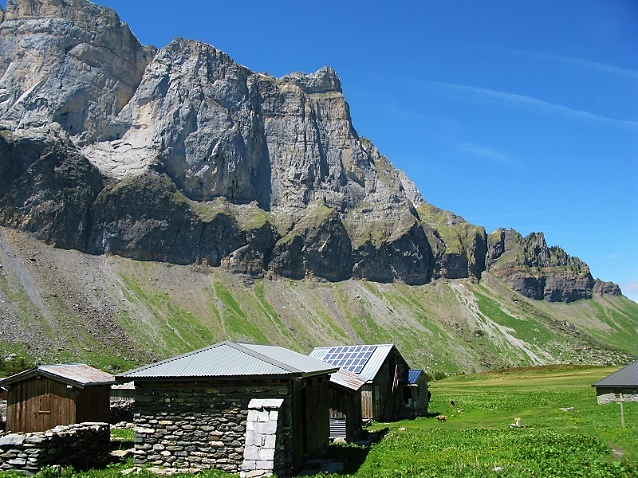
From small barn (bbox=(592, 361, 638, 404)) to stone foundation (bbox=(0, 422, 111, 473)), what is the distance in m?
39.2

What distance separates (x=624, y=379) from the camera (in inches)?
1827

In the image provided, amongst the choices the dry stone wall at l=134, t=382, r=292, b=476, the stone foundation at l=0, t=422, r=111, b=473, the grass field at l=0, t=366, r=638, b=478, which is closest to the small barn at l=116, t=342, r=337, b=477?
the dry stone wall at l=134, t=382, r=292, b=476

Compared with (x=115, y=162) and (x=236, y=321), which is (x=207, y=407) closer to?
(x=236, y=321)

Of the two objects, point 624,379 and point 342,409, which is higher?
point 624,379

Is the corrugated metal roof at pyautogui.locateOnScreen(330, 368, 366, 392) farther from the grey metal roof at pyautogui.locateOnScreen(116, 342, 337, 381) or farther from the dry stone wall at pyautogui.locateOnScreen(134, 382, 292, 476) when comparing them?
the dry stone wall at pyautogui.locateOnScreen(134, 382, 292, 476)

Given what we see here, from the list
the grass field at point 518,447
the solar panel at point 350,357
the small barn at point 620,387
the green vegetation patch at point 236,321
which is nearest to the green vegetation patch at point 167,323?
the green vegetation patch at point 236,321

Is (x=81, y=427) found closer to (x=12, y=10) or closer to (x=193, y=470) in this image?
(x=193, y=470)

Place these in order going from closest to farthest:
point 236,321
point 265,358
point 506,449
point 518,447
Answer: point 265,358 → point 506,449 → point 518,447 → point 236,321

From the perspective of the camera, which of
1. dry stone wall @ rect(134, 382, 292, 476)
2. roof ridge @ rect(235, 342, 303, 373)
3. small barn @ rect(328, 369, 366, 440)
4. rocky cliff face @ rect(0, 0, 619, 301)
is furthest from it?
rocky cliff face @ rect(0, 0, 619, 301)

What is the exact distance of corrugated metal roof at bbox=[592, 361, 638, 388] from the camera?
45531 mm

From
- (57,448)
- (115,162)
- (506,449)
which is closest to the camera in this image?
(57,448)

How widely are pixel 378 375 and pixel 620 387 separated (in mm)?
19400

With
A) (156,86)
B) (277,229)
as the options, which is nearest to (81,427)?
(277,229)

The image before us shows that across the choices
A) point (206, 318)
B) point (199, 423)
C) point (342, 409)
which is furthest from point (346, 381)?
point (206, 318)
